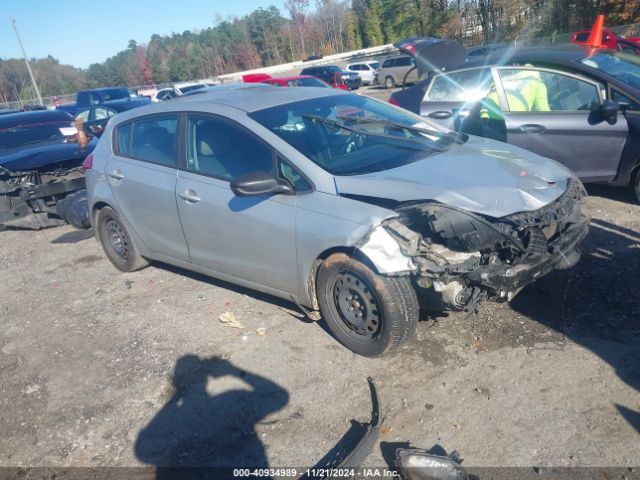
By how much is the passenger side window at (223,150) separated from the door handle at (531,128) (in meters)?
3.45

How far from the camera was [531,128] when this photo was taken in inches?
233

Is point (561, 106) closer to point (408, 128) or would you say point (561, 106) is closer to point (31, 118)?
point (408, 128)

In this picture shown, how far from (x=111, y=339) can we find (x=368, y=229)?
2480mm

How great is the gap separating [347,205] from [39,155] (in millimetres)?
5877

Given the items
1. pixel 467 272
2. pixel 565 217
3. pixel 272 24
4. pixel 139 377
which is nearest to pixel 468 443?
pixel 467 272

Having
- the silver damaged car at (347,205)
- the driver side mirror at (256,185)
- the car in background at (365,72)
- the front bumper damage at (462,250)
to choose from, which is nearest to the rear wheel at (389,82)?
the car in background at (365,72)

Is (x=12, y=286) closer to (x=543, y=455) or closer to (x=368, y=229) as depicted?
(x=368, y=229)

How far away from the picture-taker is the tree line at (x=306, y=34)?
31547 mm

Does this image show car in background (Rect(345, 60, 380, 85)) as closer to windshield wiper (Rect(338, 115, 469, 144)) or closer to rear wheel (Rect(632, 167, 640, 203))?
rear wheel (Rect(632, 167, 640, 203))

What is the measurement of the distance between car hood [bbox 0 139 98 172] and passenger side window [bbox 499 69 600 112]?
19.1 feet

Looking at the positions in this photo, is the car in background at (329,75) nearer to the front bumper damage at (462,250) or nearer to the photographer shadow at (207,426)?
the front bumper damage at (462,250)

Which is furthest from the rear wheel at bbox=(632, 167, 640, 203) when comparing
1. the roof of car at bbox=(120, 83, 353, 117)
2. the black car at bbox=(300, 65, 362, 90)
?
the black car at bbox=(300, 65, 362, 90)

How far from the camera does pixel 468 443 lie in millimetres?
2830

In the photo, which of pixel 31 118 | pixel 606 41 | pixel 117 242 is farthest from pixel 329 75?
pixel 117 242
